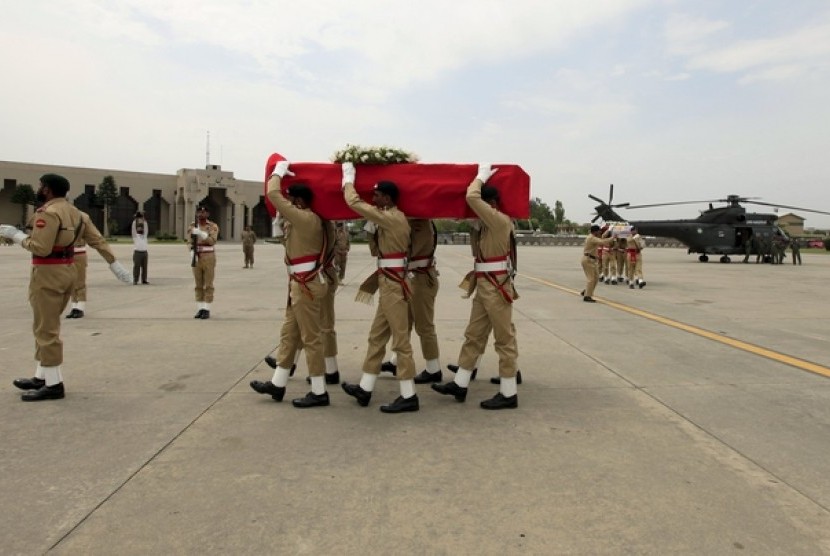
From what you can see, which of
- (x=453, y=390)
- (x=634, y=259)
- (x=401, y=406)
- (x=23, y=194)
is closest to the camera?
(x=401, y=406)

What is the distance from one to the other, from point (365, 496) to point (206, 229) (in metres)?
7.43

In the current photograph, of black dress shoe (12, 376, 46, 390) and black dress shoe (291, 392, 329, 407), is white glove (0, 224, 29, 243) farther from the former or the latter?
black dress shoe (291, 392, 329, 407)

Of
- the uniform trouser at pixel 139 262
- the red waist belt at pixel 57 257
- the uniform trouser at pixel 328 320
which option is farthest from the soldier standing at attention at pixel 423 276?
the uniform trouser at pixel 139 262

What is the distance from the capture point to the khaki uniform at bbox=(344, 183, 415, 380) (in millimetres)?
4578

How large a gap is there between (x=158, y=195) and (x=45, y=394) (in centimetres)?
7010

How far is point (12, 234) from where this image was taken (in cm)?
473

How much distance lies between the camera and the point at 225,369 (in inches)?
231

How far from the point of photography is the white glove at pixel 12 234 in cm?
468

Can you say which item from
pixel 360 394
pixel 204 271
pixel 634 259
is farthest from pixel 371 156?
pixel 634 259

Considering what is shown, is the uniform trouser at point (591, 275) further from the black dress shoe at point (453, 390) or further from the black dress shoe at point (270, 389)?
the black dress shoe at point (270, 389)

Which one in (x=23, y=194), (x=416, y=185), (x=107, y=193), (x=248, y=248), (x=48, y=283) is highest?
(x=107, y=193)

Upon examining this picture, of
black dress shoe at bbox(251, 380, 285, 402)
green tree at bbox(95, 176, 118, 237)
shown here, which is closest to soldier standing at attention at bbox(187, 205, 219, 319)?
black dress shoe at bbox(251, 380, 285, 402)

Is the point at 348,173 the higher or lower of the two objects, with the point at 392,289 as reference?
higher

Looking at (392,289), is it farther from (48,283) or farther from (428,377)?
(48,283)
